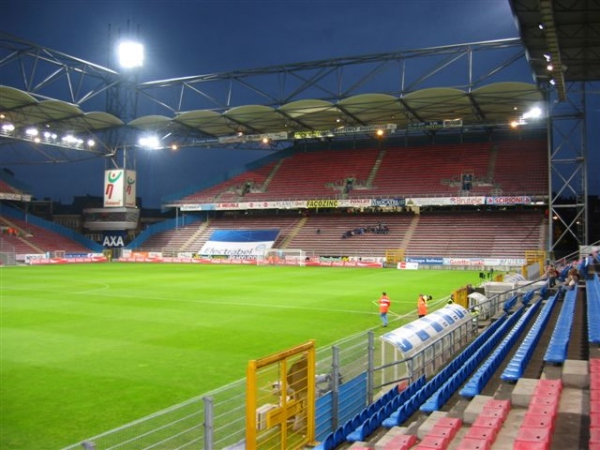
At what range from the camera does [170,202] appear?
68500mm

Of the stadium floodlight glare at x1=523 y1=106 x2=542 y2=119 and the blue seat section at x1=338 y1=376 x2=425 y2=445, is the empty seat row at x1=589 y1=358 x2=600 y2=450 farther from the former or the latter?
the stadium floodlight glare at x1=523 y1=106 x2=542 y2=119

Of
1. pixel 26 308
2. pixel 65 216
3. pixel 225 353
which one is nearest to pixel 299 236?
pixel 65 216

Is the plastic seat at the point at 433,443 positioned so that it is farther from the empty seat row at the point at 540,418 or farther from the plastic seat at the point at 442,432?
the empty seat row at the point at 540,418

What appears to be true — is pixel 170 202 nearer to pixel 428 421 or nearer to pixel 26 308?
pixel 26 308

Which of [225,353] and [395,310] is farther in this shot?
[395,310]

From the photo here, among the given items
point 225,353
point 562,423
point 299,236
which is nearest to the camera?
point 562,423

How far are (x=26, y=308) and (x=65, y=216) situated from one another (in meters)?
53.4

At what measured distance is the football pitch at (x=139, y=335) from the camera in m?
10.3

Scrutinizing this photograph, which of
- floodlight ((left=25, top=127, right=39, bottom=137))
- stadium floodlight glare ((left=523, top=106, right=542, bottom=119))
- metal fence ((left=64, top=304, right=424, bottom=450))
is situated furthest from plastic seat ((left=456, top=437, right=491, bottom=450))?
floodlight ((left=25, top=127, right=39, bottom=137))

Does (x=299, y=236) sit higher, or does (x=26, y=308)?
(x=299, y=236)

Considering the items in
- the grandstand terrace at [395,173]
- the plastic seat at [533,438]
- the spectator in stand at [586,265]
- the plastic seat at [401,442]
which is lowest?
the plastic seat at [401,442]

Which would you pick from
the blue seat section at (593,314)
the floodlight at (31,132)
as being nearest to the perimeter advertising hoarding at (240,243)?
the floodlight at (31,132)

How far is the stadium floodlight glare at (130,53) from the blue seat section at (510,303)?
151 ft

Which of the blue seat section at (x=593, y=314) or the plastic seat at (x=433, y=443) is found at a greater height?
the blue seat section at (x=593, y=314)
